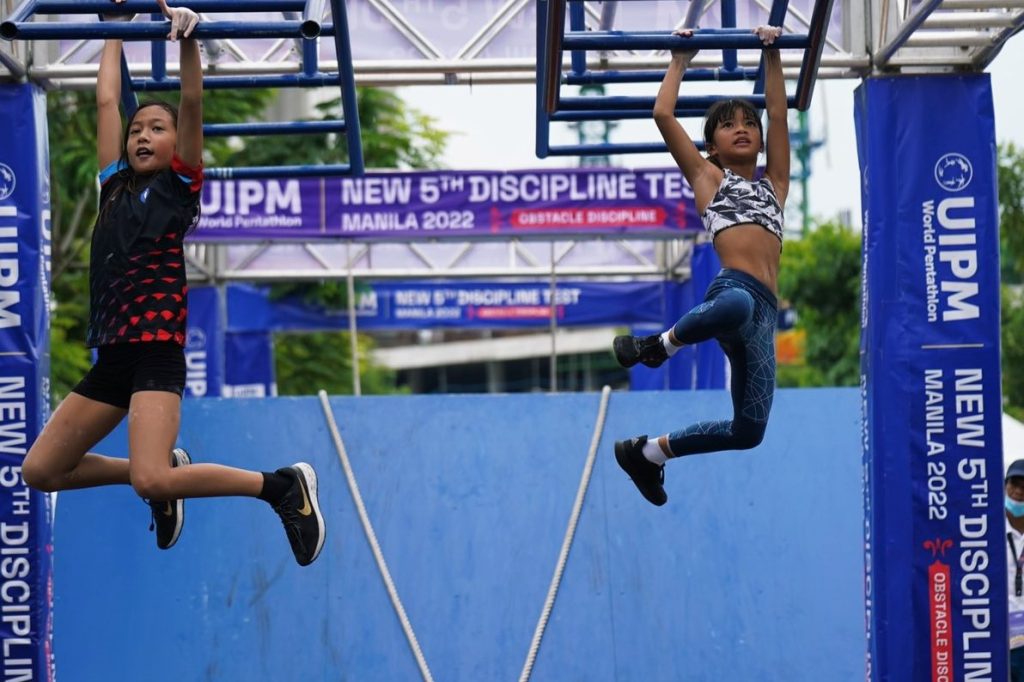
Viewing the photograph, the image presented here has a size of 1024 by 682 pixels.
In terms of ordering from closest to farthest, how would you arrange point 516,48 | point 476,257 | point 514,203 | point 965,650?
point 965,650, point 516,48, point 514,203, point 476,257

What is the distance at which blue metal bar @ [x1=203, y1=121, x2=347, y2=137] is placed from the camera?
18.6 feet

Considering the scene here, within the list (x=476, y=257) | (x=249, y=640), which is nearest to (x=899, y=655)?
(x=249, y=640)

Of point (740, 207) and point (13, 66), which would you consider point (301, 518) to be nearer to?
point (740, 207)

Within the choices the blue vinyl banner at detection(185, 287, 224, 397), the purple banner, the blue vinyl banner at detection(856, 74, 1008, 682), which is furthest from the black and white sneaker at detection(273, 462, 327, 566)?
the blue vinyl banner at detection(185, 287, 224, 397)

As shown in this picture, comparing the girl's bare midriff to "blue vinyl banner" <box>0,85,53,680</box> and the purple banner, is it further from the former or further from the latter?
the purple banner

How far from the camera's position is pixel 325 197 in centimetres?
1104

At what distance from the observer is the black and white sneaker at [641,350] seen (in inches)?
190

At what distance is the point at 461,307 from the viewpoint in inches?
636

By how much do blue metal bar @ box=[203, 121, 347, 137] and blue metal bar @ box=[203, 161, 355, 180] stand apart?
0.15m

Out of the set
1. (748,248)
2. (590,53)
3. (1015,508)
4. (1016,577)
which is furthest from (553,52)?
(1016,577)

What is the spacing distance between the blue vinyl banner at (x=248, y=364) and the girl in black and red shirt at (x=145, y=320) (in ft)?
34.2

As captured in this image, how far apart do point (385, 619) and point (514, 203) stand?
470 cm

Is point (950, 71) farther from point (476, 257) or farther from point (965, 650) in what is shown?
point (476, 257)

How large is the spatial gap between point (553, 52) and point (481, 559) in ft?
10.1
